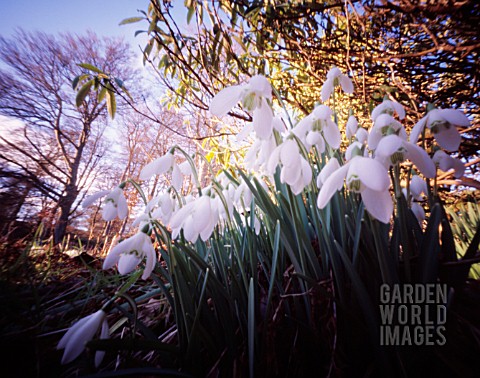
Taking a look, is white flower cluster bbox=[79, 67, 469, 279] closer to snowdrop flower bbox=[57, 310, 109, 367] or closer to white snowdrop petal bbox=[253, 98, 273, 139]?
white snowdrop petal bbox=[253, 98, 273, 139]

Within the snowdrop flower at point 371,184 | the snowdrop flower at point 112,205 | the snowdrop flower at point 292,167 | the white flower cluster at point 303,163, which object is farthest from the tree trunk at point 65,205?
the snowdrop flower at point 371,184

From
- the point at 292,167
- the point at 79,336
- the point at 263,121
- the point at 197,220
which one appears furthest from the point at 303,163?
the point at 79,336

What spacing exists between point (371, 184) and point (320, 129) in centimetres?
39

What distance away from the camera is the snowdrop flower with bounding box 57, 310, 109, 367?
0.42 metres

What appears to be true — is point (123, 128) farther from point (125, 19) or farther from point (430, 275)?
point (430, 275)

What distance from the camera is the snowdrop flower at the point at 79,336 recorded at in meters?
0.42

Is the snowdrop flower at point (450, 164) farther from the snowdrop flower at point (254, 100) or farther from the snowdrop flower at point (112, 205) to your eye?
the snowdrop flower at point (112, 205)

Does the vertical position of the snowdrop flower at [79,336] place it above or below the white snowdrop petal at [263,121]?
below

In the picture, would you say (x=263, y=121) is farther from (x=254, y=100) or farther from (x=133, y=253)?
(x=133, y=253)

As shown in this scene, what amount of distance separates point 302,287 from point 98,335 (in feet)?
1.70

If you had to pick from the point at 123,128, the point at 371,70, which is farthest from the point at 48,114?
the point at 371,70

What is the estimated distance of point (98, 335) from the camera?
1.77 feet

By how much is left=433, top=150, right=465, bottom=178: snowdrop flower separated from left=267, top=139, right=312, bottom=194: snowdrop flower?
367 millimetres

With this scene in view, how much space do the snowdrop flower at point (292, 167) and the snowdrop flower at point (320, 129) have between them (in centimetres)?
15
